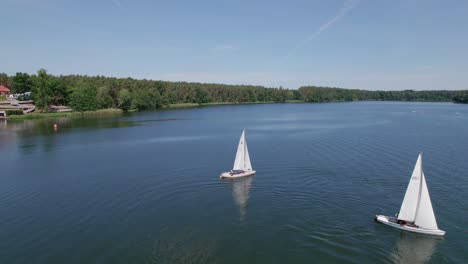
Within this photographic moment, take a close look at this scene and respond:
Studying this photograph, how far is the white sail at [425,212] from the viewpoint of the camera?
23.9 m

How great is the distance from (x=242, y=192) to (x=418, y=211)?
54.7ft

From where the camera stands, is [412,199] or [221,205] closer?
[412,199]

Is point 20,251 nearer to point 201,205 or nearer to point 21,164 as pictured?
point 201,205

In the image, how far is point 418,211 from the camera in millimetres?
24422

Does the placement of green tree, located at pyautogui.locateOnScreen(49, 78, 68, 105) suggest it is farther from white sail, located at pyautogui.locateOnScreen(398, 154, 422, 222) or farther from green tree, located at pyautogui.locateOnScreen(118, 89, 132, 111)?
white sail, located at pyautogui.locateOnScreen(398, 154, 422, 222)

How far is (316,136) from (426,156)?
24.5m

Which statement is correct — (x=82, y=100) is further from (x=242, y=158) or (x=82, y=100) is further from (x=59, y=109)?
(x=242, y=158)

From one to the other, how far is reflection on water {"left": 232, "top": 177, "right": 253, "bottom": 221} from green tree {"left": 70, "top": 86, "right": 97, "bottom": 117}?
12016 cm

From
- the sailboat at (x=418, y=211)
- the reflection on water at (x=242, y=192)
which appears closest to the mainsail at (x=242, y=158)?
the reflection on water at (x=242, y=192)

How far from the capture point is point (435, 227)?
2389 centimetres

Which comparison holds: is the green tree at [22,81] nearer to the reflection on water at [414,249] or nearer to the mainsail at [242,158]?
the mainsail at [242,158]

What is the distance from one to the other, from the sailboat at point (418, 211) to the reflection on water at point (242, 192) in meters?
12.3

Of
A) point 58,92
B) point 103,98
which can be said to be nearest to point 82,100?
point 58,92

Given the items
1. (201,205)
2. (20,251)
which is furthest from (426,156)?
(20,251)
